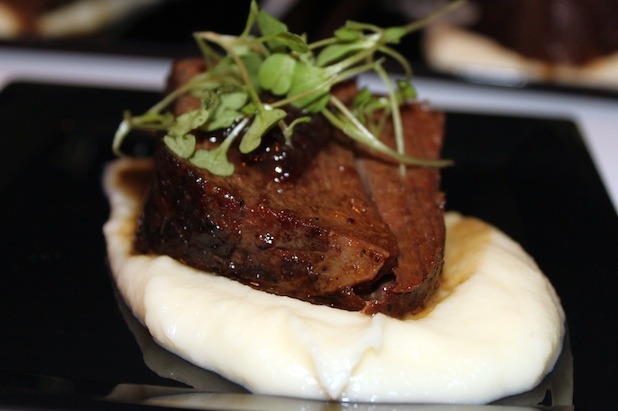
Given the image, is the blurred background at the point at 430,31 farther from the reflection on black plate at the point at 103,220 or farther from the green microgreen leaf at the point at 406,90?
the green microgreen leaf at the point at 406,90

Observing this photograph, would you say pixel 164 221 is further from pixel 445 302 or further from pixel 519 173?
pixel 519 173

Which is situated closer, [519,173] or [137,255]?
[137,255]

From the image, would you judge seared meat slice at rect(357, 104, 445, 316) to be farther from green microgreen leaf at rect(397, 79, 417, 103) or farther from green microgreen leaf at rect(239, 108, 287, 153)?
green microgreen leaf at rect(239, 108, 287, 153)

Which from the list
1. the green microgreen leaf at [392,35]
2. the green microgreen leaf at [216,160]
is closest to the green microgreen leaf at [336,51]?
the green microgreen leaf at [392,35]

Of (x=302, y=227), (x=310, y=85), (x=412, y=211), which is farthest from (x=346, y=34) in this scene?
(x=302, y=227)

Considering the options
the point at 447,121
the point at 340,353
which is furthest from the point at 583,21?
the point at 340,353
